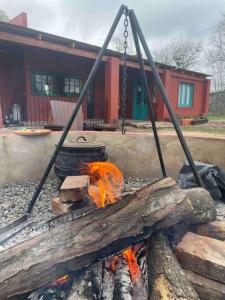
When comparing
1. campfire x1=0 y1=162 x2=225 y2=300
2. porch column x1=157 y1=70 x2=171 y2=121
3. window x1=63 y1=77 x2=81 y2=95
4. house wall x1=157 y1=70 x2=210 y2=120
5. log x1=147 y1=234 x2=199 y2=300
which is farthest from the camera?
house wall x1=157 y1=70 x2=210 y2=120

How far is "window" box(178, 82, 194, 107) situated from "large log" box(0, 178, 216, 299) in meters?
12.4

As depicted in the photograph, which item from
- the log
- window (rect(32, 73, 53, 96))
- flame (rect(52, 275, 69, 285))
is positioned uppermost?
window (rect(32, 73, 53, 96))

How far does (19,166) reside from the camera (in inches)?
142

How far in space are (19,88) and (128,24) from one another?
7.24 meters

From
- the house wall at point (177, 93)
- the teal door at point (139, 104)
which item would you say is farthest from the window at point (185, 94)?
the teal door at point (139, 104)

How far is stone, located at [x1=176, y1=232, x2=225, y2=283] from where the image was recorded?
1426mm

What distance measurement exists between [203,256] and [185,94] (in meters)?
13.2

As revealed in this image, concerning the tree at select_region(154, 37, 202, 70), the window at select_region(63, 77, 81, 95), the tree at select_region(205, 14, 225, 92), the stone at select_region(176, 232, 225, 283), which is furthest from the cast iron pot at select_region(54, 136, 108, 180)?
the tree at select_region(154, 37, 202, 70)

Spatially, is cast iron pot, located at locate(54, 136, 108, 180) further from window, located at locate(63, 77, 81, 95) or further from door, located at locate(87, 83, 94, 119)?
door, located at locate(87, 83, 94, 119)

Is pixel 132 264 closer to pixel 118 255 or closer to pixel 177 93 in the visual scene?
pixel 118 255

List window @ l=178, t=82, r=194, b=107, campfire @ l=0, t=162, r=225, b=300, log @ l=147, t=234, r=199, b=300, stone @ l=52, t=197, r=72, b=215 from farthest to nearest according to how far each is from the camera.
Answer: window @ l=178, t=82, r=194, b=107, stone @ l=52, t=197, r=72, b=215, campfire @ l=0, t=162, r=225, b=300, log @ l=147, t=234, r=199, b=300

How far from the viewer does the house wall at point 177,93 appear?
1150 cm

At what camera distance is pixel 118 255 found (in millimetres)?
1685

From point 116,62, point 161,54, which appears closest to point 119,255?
point 116,62
